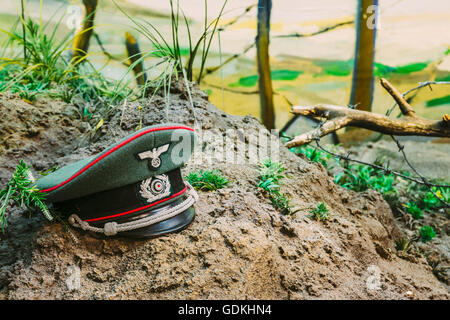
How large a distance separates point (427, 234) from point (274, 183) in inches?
63.9

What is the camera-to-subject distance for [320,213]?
1933 mm

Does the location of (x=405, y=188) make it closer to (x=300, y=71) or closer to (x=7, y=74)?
(x=300, y=71)

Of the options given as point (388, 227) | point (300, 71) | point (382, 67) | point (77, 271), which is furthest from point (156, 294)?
point (382, 67)

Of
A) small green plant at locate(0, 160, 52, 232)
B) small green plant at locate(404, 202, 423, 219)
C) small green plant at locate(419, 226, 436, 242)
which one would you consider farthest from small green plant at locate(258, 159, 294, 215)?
small green plant at locate(404, 202, 423, 219)

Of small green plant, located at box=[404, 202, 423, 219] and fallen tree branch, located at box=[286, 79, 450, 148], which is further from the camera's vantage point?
small green plant, located at box=[404, 202, 423, 219]

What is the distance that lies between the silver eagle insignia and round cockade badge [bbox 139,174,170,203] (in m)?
0.07

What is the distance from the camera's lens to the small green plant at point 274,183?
1.90m

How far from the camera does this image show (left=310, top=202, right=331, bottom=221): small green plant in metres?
1.92

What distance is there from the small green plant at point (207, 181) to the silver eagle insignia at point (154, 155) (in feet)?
1.46

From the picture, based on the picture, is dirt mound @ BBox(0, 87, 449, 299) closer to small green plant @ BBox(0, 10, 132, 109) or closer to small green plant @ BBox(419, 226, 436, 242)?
small green plant @ BBox(419, 226, 436, 242)

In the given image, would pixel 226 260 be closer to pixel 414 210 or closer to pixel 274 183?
pixel 274 183

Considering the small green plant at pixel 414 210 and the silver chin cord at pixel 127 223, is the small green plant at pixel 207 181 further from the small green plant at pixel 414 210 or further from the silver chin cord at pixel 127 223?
the small green plant at pixel 414 210

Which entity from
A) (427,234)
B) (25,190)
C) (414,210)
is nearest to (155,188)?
(25,190)

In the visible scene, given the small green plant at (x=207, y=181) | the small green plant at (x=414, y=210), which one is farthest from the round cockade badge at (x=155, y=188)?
the small green plant at (x=414, y=210)
